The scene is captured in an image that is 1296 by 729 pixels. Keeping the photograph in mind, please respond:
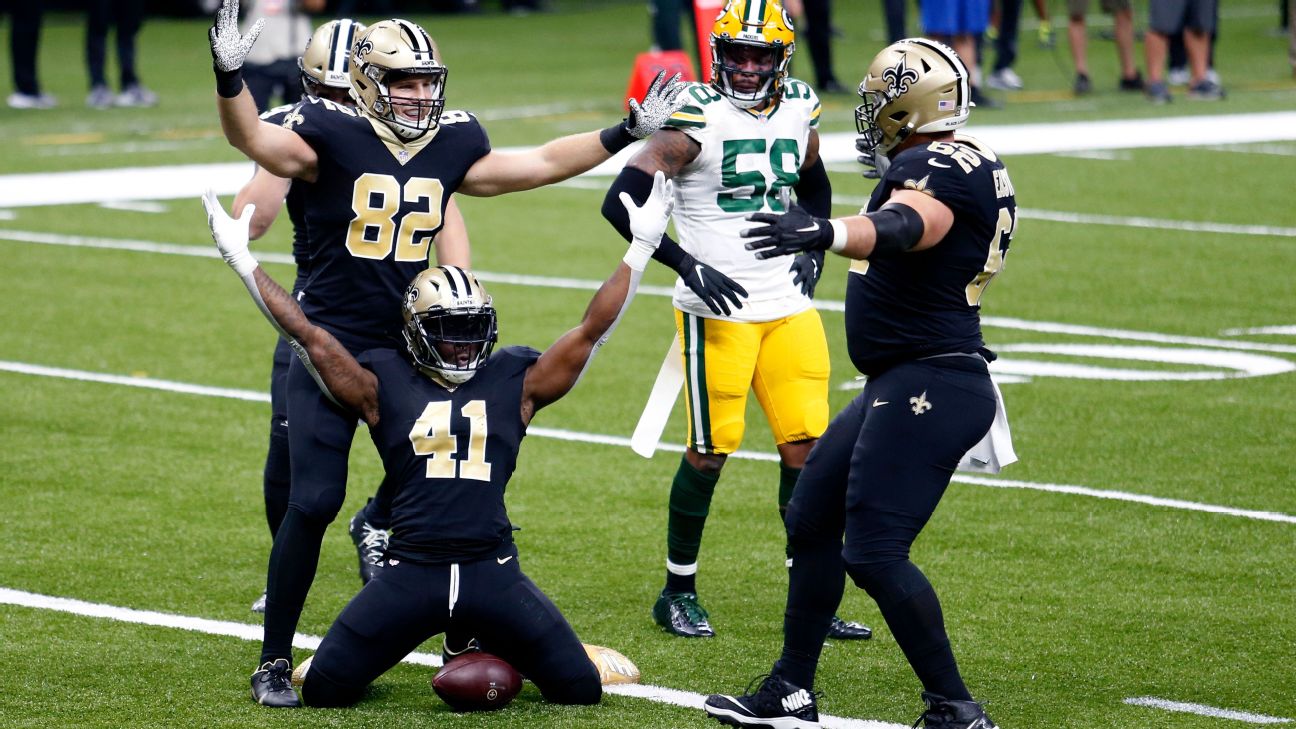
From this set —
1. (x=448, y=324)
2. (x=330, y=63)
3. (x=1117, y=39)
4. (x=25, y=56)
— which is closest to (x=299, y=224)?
(x=330, y=63)

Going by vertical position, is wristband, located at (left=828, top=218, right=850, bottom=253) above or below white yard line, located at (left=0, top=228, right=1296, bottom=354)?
above

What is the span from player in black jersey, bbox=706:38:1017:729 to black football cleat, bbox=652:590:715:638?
0.78m

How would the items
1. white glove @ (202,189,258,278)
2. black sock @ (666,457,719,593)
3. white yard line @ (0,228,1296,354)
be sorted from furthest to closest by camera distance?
white yard line @ (0,228,1296,354), black sock @ (666,457,719,593), white glove @ (202,189,258,278)

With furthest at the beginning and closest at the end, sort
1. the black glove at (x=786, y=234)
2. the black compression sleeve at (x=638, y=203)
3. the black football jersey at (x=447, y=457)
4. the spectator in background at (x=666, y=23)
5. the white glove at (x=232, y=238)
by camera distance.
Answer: the spectator in background at (x=666, y=23), the black compression sleeve at (x=638, y=203), the black football jersey at (x=447, y=457), the white glove at (x=232, y=238), the black glove at (x=786, y=234)

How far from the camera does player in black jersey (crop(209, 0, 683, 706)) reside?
17.4ft

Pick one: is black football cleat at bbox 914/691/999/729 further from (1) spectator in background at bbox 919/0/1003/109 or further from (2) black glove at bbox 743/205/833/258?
(1) spectator in background at bbox 919/0/1003/109

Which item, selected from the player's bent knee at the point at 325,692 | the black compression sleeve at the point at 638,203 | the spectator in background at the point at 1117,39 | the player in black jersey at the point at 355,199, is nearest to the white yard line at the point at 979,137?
the spectator in background at the point at 1117,39

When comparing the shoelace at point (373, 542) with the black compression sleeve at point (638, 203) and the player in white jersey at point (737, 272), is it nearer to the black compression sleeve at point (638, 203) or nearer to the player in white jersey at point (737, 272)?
the player in white jersey at point (737, 272)

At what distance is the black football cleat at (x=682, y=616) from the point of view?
602 centimetres

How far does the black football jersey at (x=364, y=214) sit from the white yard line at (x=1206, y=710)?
7.83ft

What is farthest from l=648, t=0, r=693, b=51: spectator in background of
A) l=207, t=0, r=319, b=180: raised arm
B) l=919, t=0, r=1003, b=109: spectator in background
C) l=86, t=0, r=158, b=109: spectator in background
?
l=207, t=0, r=319, b=180: raised arm

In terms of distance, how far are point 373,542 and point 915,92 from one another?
8.69ft

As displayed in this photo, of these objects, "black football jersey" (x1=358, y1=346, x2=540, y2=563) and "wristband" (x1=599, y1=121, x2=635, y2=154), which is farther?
"wristband" (x1=599, y1=121, x2=635, y2=154)

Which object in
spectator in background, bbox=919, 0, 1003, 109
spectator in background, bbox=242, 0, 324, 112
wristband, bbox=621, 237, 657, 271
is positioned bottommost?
spectator in background, bbox=919, 0, 1003, 109
